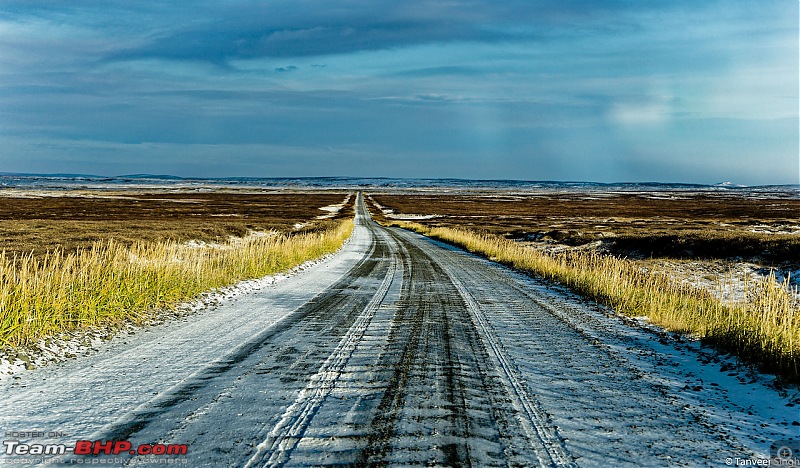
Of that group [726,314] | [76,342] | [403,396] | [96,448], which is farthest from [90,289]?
[726,314]

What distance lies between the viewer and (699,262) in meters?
22.5

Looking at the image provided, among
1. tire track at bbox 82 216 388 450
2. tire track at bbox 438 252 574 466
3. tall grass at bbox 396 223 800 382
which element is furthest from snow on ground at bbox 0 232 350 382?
tall grass at bbox 396 223 800 382

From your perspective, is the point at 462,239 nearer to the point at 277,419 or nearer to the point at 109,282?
the point at 109,282

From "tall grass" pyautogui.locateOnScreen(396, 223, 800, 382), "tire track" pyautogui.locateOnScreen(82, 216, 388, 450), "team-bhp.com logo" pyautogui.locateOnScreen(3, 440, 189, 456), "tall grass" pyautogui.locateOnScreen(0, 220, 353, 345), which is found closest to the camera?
"team-bhp.com logo" pyautogui.locateOnScreen(3, 440, 189, 456)

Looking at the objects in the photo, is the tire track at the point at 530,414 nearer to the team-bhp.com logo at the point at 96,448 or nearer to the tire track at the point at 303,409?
the tire track at the point at 303,409

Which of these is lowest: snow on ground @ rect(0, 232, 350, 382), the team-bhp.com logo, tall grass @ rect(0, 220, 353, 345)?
snow on ground @ rect(0, 232, 350, 382)

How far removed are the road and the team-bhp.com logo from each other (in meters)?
0.08

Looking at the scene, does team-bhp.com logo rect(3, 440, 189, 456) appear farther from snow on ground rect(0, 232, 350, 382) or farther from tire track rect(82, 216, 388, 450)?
snow on ground rect(0, 232, 350, 382)

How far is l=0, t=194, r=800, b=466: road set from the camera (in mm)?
3982

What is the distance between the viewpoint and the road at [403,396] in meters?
3.98

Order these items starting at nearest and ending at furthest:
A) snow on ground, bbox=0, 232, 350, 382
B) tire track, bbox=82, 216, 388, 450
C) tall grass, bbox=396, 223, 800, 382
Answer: tire track, bbox=82, 216, 388, 450 < snow on ground, bbox=0, 232, 350, 382 < tall grass, bbox=396, 223, 800, 382

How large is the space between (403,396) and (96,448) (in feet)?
8.36

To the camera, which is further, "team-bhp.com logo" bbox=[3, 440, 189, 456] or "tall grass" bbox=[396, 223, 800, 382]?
"tall grass" bbox=[396, 223, 800, 382]

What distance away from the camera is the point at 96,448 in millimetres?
3822
